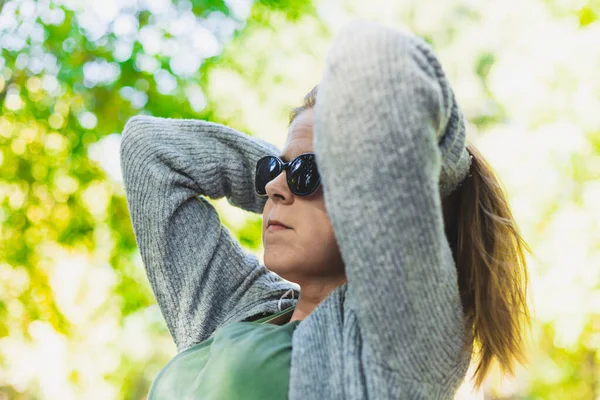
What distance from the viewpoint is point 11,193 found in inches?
246

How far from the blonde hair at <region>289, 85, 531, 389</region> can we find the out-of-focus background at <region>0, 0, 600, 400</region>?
352cm

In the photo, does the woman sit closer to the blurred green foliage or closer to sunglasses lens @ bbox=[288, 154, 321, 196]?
sunglasses lens @ bbox=[288, 154, 321, 196]

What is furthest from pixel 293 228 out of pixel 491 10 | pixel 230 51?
pixel 491 10

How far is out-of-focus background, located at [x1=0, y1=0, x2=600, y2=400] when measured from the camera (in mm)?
5176

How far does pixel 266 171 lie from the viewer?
73.5 inches

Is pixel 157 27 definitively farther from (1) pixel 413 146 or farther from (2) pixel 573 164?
(1) pixel 413 146

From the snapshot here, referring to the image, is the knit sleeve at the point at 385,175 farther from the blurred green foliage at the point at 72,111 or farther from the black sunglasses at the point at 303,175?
the blurred green foliage at the point at 72,111

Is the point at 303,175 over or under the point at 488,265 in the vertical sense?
over

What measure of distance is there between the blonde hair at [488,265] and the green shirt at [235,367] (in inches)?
17.7

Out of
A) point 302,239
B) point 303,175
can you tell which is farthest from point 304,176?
point 302,239

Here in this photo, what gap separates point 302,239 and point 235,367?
1.19 ft

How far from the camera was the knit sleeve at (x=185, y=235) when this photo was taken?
199 cm

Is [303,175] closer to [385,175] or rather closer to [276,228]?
[276,228]

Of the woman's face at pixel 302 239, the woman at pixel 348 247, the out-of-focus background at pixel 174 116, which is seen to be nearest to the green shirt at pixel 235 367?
the woman at pixel 348 247
